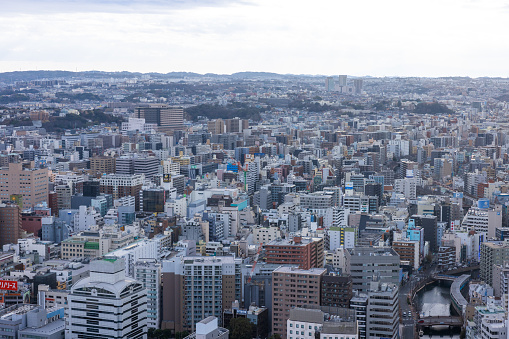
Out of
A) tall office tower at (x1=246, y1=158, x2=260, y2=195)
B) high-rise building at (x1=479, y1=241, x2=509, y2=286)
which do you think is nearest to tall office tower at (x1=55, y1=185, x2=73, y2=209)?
tall office tower at (x1=246, y1=158, x2=260, y2=195)

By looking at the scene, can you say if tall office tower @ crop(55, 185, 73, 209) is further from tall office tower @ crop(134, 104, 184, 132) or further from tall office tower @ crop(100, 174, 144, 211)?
tall office tower @ crop(134, 104, 184, 132)

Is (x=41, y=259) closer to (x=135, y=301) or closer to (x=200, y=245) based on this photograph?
(x=200, y=245)

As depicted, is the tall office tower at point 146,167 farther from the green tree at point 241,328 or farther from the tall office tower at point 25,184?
the green tree at point 241,328

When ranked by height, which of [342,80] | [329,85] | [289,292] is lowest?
[289,292]

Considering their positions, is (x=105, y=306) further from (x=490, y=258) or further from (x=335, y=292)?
(x=490, y=258)

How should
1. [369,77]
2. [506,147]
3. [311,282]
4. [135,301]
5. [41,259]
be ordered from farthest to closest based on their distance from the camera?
[369,77] → [506,147] → [41,259] → [311,282] → [135,301]

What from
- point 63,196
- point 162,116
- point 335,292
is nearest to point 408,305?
point 335,292

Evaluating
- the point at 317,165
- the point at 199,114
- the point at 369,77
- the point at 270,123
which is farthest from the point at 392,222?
the point at 369,77
